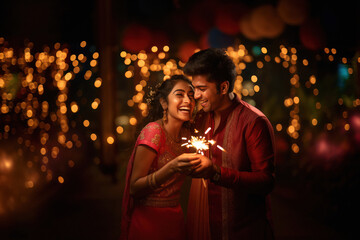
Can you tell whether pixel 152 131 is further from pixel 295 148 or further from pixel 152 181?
pixel 295 148

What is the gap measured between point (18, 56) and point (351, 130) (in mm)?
5124

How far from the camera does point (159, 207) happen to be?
2.56 meters

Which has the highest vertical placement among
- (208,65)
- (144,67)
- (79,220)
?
(144,67)

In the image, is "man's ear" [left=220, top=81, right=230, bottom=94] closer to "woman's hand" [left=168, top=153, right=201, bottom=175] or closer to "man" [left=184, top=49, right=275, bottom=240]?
"man" [left=184, top=49, right=275, bottom=240]

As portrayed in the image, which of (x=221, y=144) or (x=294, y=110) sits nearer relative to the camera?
(x=221, y=144)

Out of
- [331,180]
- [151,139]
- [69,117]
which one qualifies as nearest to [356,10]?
[331,180]

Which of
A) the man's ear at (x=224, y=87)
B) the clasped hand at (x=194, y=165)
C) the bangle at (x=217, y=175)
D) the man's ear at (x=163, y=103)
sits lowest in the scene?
the bangle at (x=217, y=175)

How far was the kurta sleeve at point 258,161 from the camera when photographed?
228 centimetres

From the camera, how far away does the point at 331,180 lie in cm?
511

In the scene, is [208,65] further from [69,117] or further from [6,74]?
[69,117]

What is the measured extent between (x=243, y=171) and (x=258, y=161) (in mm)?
129

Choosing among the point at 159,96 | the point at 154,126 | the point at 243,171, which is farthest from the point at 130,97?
the point at 243,171

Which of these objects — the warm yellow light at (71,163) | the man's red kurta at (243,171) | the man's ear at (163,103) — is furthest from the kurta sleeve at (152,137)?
the warm yellow light at (71,163)

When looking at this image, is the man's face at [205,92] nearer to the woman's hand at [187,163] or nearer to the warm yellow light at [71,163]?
the woman's hand at [187,163]
